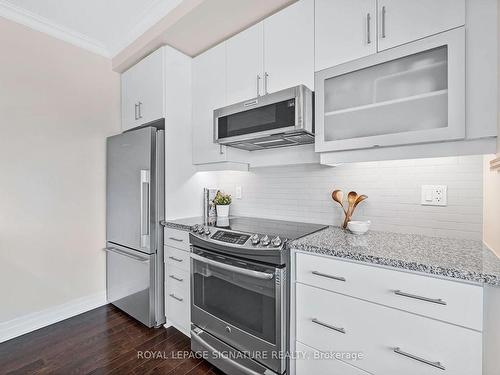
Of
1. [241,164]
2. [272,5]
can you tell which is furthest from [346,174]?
[272,5]

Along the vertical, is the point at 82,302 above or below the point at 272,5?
below

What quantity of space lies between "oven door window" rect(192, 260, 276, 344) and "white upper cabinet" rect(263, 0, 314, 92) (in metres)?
1.30

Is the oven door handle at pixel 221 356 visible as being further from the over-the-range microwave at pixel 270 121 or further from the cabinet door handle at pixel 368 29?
the cabinet door handle at pixel 368 29

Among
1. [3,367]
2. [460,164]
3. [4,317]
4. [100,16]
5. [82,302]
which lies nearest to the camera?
[460,164]

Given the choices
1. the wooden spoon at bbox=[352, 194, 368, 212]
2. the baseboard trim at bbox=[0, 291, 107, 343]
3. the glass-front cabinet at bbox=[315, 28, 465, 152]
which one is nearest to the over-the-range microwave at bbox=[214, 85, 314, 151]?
the glass-front cabinet at bbox=[315, 28, 465, 152]

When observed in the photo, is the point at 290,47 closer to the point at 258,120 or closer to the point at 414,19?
the point at 258,120

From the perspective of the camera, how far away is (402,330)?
3.39ft

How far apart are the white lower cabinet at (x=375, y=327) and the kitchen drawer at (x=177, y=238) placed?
967 mm

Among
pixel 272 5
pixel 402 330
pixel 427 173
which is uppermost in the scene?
pixel 272 5

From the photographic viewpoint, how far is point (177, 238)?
2.03 m

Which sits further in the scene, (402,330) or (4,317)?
(4,317)

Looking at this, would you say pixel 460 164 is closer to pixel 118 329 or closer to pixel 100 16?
pixel 118 329

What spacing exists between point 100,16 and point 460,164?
3005mm

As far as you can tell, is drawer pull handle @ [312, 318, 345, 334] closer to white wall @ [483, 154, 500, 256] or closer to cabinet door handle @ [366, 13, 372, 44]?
white wall @ [483, 154, 500, 256]
